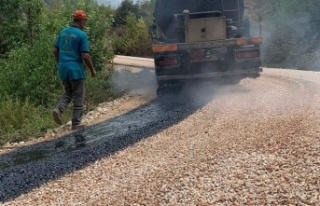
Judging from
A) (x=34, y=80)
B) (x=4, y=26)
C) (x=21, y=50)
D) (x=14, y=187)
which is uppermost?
(x=4, y=26)

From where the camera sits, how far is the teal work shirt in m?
6.74

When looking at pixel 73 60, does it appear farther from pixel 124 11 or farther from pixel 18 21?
pixel 124 11

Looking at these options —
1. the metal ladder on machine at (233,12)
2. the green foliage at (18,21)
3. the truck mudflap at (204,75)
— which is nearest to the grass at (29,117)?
the truck mudflap at (204,75)

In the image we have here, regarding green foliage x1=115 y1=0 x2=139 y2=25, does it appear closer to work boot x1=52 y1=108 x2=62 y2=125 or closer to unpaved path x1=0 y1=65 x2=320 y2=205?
unpaved path x1=0 y1=65 x2=320 y2=205

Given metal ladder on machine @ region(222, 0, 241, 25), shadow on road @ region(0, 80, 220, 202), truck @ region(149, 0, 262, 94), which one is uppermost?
metal ladder on machine @ region(222, 0, 241, 25)

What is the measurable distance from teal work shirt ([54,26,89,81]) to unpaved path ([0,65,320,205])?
108cm

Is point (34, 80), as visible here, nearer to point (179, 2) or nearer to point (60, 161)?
point (179, 2)

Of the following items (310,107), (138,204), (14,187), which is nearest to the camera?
(138,204)

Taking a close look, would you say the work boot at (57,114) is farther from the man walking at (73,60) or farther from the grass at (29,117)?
the grass at (29,117)

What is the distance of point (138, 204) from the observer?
12.0 ft

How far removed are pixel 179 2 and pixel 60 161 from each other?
615cm

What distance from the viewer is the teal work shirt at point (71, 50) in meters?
6.74

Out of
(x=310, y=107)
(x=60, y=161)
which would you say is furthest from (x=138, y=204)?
(x=310, y=107)

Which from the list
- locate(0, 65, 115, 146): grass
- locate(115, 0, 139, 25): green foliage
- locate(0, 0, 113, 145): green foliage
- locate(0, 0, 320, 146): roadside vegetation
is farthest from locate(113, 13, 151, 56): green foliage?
locate(0, 65, 115, 146): grass
